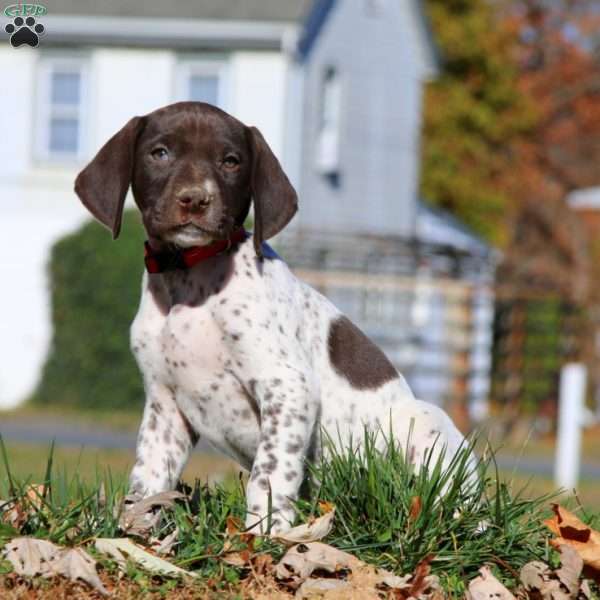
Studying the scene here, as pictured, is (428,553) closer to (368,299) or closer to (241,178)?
(241,178)

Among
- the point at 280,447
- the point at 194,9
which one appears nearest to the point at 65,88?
the point at 194,9

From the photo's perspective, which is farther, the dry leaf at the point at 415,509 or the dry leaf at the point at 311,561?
the dry leaf at the point at 415,509

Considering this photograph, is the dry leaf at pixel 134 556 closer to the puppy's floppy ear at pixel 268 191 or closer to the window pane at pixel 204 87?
the puppy's floppy ear at pixel 268 191

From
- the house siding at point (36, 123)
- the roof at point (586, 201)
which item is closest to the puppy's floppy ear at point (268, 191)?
the house siding at point (36, 123)

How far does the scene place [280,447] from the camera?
5469 mm

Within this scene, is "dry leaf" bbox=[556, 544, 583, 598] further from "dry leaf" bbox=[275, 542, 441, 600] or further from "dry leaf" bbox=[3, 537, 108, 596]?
"dry leaf" bbox=[3, 537, 108, 596]

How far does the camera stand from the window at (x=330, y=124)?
26.5 meters

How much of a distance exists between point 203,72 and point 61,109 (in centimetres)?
240

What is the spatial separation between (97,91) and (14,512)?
19586 mm

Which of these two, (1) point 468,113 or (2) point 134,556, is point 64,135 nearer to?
(1) point 468,113

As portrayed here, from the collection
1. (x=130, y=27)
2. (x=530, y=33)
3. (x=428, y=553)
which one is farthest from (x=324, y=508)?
(x=530, y=33)

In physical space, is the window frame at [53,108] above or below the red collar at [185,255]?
above

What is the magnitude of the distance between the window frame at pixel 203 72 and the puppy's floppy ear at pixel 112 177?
1845 centimetres

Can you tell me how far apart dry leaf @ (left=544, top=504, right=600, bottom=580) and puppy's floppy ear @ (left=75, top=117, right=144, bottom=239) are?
1.92 m
